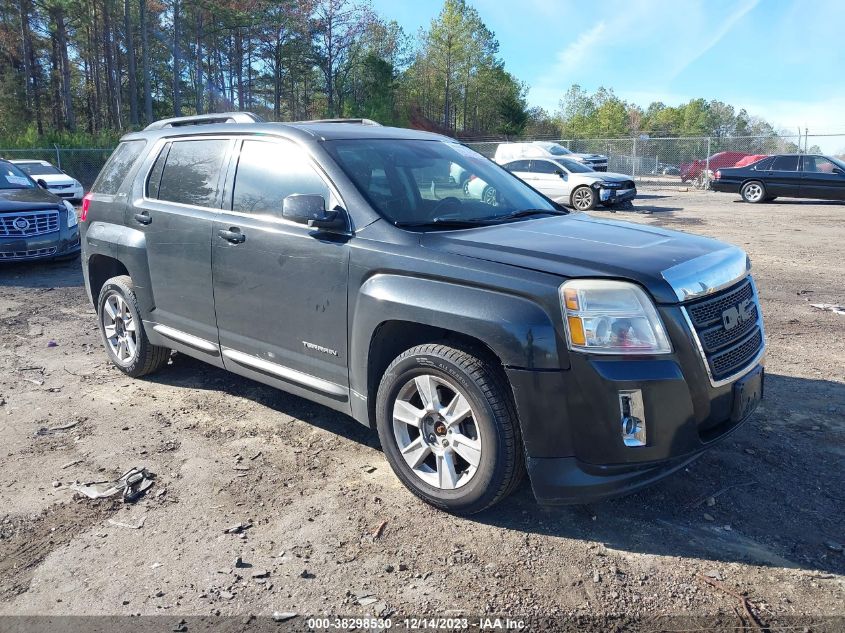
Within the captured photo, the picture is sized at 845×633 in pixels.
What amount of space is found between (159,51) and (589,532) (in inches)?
2421

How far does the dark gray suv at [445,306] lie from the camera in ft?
9.44

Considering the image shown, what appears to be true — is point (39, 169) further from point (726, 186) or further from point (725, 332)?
point (725, 332)

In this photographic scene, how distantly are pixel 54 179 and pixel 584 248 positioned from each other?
2091 cm

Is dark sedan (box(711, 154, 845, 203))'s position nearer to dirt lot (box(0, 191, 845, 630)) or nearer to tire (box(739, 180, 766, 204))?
tire (box(739, 180, 766, 204))

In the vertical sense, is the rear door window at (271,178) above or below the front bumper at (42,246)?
above

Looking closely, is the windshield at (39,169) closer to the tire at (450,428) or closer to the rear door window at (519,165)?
the rear door window at (519,165)

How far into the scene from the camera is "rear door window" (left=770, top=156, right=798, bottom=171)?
19984 millimetres

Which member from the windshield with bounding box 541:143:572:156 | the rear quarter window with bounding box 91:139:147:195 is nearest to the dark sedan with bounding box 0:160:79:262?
the rear quarter window with bounding box 91:139:147:195

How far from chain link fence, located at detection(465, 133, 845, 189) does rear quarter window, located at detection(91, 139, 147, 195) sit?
81.8ft

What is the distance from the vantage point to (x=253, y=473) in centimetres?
380

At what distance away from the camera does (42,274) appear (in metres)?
9.88

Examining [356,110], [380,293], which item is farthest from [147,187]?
[356,110]

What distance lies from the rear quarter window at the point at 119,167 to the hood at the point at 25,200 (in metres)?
4.84

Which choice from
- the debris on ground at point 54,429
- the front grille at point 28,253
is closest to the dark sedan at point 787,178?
the front grille at point 28,253
